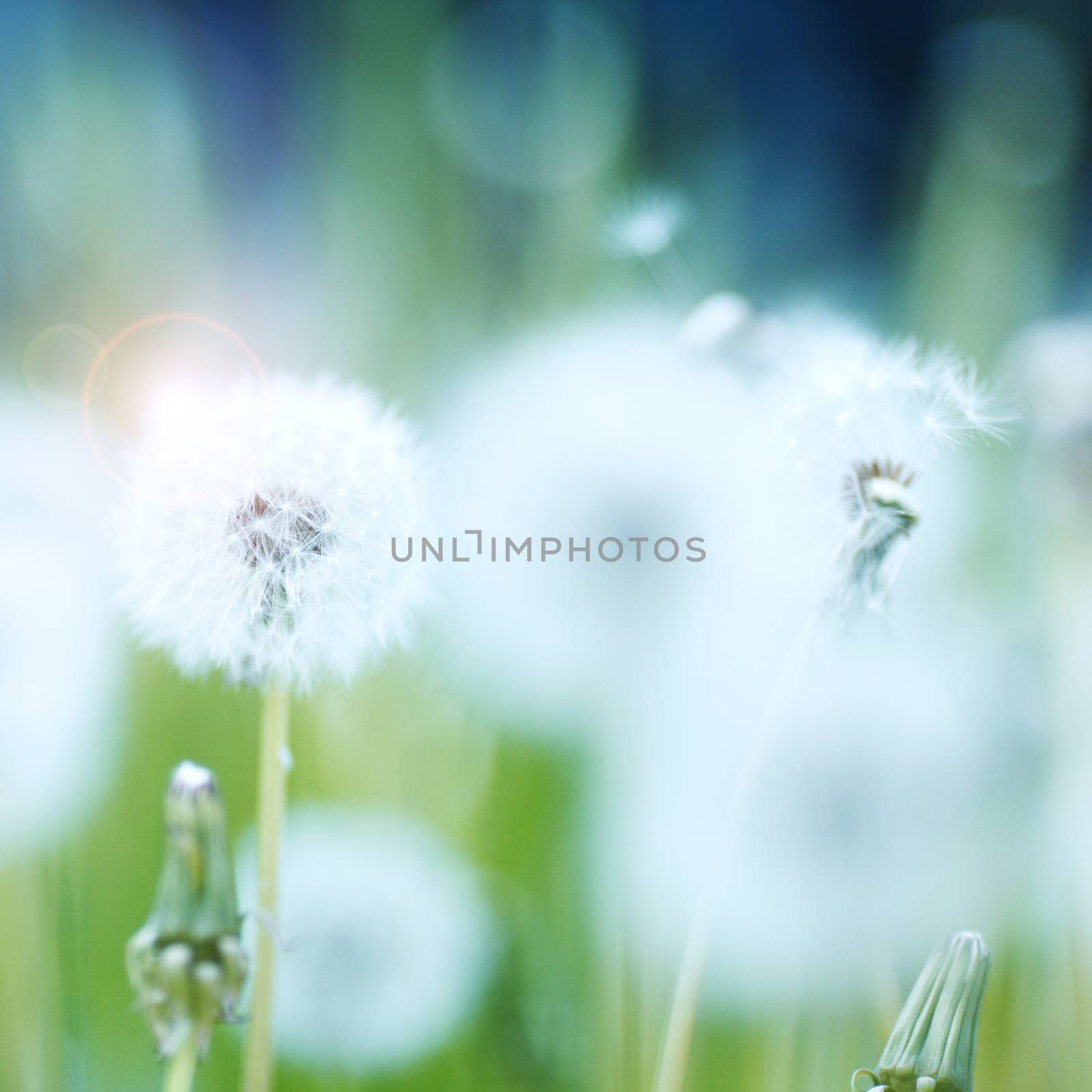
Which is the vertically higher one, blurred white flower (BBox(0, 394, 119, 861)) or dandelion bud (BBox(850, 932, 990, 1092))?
blurred white flower (BBox(0, 394, 119, 861))

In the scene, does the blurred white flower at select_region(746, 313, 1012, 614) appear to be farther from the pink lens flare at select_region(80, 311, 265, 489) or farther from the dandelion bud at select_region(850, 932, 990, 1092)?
the pink lens flare at select_region(80, 311, 265, 489)

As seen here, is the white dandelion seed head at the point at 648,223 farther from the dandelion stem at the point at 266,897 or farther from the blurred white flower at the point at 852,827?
the dandelion stem at the point at 266,897

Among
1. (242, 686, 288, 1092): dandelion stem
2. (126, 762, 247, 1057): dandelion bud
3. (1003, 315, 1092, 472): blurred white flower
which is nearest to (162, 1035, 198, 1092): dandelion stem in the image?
(242, 686, 288, 1092): dandelion stem

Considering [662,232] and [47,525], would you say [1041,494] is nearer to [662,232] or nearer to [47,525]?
[662,232]

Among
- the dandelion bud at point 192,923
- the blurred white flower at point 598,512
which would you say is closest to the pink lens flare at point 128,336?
the blurred white flower at point 598,512

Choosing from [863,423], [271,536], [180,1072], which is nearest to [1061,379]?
[863,423]

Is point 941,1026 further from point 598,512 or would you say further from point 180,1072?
point 180,1072

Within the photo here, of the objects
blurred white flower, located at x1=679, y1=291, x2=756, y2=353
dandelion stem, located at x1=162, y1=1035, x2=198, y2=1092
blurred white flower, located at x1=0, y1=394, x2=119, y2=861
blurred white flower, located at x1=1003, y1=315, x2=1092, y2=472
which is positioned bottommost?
dandelion stem, located at x1=162, y1=1035, x2=198, y2=1092
